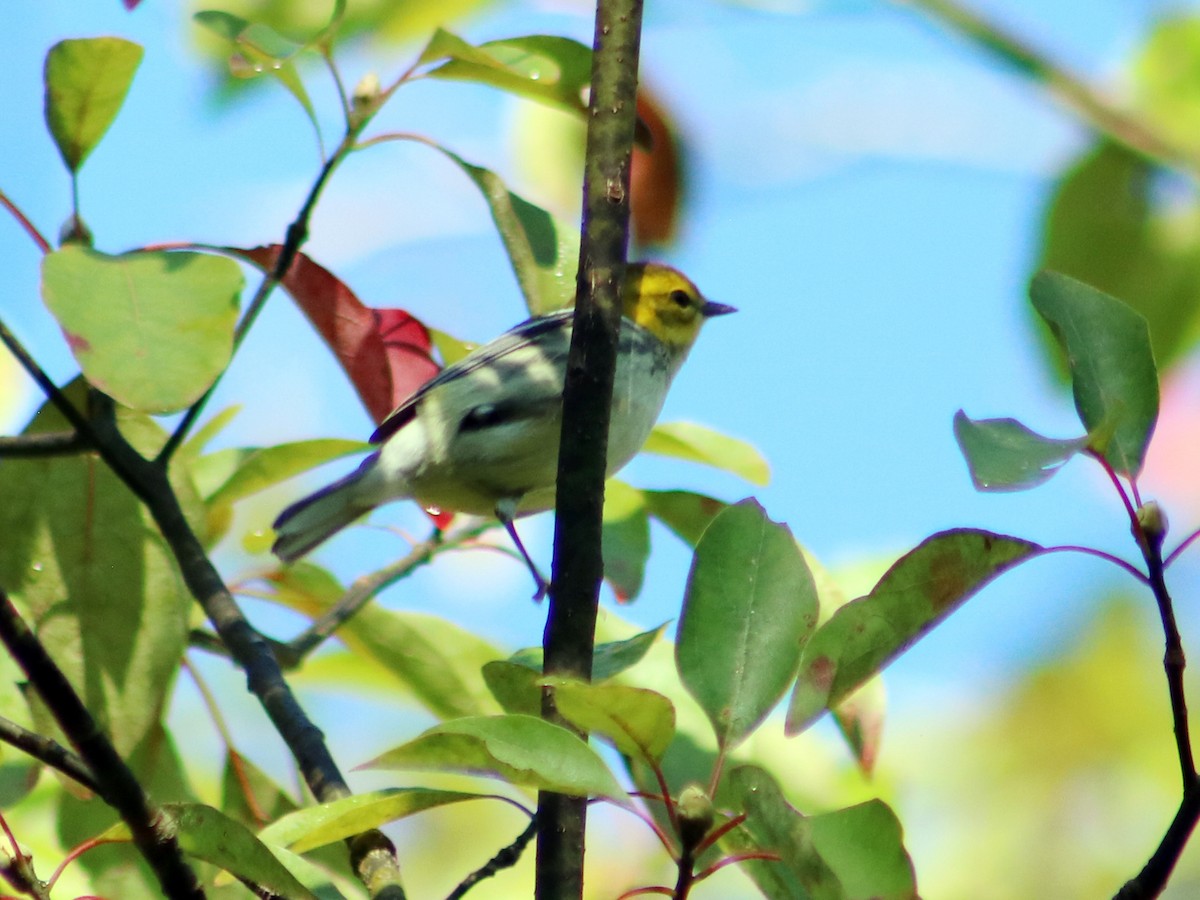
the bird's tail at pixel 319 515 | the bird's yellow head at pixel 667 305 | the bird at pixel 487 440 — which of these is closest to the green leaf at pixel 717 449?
the bird at pixel 487 440

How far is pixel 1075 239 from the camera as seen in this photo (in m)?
2.36

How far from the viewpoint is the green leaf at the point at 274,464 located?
81.8 inches

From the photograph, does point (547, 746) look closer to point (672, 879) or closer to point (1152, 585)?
point (1152, 585)

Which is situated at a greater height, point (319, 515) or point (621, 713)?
point (621, 713)

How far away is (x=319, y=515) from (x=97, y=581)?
3.35 ft

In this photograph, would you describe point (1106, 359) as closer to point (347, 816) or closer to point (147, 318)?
point (347, 816)

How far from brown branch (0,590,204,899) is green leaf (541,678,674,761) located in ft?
1.14

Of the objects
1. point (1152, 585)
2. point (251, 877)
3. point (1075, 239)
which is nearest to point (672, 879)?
point (1075, 239)

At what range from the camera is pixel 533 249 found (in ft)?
6.15

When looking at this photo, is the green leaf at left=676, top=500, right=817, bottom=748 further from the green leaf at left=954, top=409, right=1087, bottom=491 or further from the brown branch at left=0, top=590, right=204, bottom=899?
the brown branch at left=0, top=590, right=204, bottom=899

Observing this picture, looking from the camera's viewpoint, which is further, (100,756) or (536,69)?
(536,69)

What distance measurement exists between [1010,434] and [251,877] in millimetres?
749

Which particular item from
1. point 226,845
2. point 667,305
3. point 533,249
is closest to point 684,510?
point 533,249

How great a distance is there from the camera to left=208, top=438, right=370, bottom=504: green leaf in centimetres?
208
